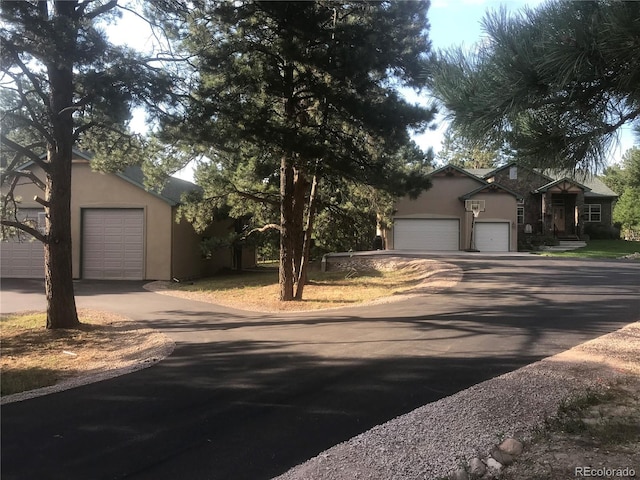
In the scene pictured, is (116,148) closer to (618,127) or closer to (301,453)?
(301,453)

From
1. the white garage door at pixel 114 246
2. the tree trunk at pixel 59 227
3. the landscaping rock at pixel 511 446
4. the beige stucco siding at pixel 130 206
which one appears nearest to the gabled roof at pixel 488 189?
the beige stucco siding at pixel 130 206

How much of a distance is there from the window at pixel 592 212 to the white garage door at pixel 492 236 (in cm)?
1149

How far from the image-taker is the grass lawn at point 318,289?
1515 cm

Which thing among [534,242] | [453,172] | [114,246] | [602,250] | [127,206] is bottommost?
[602,250]

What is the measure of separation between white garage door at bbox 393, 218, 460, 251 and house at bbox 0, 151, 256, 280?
16.1m

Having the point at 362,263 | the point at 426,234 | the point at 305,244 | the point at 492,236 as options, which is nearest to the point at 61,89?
the point at 305,244

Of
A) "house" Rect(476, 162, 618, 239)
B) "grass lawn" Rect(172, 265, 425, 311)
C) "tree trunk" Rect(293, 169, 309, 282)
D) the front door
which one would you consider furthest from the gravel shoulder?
the front door

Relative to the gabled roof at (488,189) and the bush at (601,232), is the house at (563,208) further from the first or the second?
the gabled roof at (488,189)

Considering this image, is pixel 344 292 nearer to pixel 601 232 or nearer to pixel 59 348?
pixel 59 348

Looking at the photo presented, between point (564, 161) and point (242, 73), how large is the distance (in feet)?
27.8

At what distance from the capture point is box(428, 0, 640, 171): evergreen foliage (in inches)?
137

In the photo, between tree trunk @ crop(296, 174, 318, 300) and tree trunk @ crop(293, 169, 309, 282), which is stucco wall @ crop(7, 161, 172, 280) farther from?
tree trunk @ crop(293, 169, 309, 282)

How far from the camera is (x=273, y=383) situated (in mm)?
6188

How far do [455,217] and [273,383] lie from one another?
28371 mm
